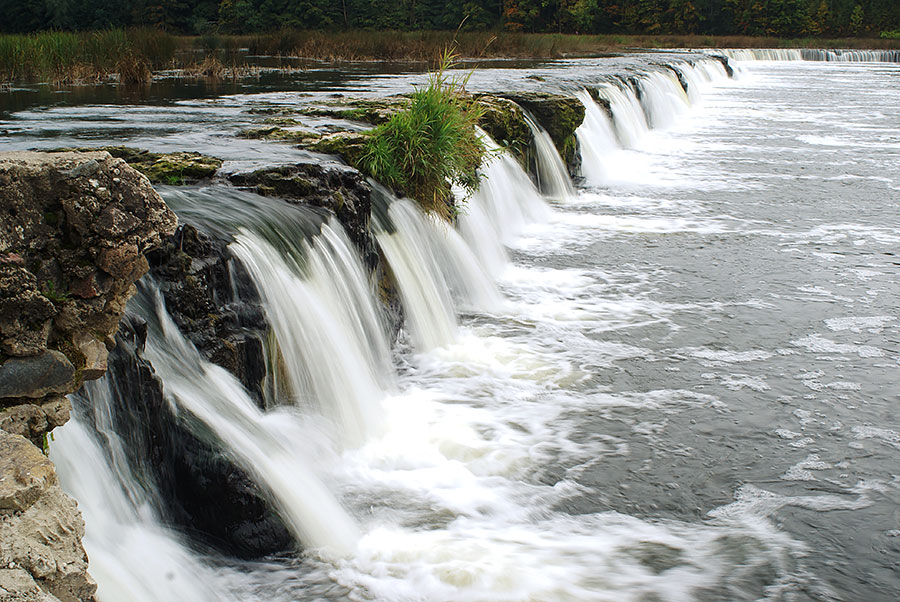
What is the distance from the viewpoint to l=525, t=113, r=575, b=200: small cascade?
12.3 m

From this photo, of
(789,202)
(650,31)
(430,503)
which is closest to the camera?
(430,503)

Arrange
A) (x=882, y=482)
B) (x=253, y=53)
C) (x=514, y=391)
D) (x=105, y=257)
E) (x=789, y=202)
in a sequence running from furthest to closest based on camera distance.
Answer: (x=253, y=53), (x=789, y=202), (x=514, y=391), (x=882, y=482), (x=105, y=257)

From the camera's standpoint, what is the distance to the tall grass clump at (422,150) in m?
7.50

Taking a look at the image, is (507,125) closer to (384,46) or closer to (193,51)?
(384,46)

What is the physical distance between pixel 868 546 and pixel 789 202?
892 cm

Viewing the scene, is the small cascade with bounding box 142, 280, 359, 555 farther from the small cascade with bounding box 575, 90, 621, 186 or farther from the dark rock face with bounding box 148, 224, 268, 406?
the small cascade with bounding box 575, 90, 621, 186

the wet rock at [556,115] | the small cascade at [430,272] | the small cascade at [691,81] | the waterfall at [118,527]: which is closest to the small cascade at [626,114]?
the wet rock at [556,115]

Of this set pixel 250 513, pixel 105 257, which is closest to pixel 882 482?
pixel 250 513

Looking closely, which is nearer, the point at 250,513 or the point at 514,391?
the point at 250,513

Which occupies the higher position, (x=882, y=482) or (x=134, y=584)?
(x=134, y=584)

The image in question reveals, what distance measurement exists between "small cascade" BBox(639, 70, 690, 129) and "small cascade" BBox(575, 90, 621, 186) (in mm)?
4511

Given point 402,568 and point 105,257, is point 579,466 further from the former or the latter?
point 105,257

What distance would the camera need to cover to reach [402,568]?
12.5ft

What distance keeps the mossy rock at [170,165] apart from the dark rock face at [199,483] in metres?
2.45
